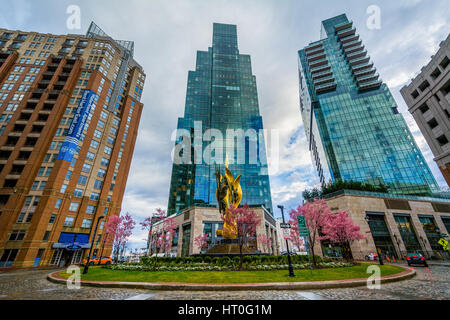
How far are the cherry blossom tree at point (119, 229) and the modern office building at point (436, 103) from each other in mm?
55133

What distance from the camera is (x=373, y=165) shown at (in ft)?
189

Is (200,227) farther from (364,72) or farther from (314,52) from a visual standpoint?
(314,52)

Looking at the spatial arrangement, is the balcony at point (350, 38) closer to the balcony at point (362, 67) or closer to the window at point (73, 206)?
the balcony at point (362, 67)

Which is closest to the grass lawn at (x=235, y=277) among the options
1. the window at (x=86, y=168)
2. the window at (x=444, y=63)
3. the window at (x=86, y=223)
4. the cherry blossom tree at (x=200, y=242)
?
the cherry blossom tree at (x=200, y=242)

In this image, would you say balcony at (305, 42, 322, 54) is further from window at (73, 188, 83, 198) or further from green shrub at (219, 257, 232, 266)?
window at (73, 188, 83, 198)

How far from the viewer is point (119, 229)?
38656 mm

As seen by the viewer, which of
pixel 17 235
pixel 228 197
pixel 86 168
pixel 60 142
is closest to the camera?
pixel 228 197

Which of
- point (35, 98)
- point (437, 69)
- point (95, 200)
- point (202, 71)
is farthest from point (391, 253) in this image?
point (202, 71)

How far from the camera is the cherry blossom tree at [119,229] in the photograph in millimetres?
37875

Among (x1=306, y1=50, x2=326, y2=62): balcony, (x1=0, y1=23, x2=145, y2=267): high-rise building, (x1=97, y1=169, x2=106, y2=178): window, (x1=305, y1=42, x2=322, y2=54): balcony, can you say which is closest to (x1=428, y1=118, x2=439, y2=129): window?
(x1=0, y1=23, x2=145, y2=267): high-rise building

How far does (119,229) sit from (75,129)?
78.6ft

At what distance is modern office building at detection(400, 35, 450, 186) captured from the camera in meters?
27.1

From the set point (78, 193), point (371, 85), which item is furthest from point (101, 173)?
point (371, 85)
